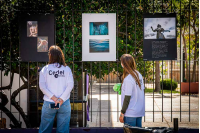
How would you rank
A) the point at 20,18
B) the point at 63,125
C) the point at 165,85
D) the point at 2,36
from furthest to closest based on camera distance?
the point at 165,85
the point at 2,36
the point at 20,18
the point at 63,125

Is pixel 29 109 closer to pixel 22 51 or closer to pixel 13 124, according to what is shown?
pixel 13 124

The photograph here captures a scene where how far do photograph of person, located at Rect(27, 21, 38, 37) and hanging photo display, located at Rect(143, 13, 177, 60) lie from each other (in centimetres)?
230

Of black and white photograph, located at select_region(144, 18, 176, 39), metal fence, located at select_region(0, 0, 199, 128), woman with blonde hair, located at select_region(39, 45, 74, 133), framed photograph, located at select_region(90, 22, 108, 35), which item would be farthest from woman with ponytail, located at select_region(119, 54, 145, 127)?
black and white photograph, located at select_region(144, 18, 176, 39)

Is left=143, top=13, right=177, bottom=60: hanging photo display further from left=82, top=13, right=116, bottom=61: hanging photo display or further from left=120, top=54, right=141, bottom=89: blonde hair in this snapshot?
left=120, top=54, right=141, bottom=89: blonde hair

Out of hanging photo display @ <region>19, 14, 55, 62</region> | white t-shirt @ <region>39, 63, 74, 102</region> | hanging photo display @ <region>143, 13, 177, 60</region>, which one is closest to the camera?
white t-shirt @ <region>39, 63, 74, 102</region>

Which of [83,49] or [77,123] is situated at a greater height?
[83,49]

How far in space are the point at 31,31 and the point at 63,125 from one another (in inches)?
96.9

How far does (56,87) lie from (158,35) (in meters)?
2.82

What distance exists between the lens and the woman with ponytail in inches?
168

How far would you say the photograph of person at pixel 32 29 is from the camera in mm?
6145

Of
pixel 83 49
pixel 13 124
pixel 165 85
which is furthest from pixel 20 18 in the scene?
pixel 165 85

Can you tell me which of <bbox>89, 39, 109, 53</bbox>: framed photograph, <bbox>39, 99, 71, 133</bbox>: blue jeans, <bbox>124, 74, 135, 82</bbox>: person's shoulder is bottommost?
<bbox>39, 99, 71, 133</bbox>: blue jeans

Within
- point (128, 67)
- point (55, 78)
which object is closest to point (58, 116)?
point (55, 78)

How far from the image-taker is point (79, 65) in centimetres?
680
